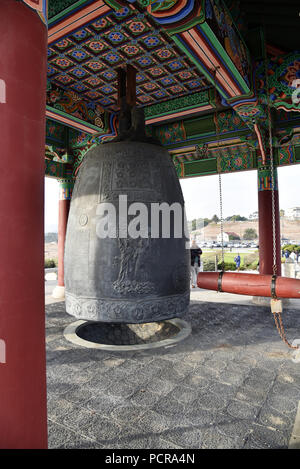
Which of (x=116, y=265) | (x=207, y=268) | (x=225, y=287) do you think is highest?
(x=116, y=265)

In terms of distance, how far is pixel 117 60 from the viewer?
4.43 meters

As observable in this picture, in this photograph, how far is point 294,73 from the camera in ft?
14.6

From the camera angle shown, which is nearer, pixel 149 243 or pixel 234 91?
pixel 149 243

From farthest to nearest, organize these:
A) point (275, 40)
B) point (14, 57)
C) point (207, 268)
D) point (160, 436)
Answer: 1. point (207, 268)
2. point (275, 40)
3. point (160, 436)
4. point (14, 57)

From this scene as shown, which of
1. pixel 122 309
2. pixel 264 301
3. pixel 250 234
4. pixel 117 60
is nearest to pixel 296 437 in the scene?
pixel 122 309

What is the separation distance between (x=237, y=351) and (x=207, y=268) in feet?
42.2

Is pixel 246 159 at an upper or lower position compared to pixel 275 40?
lower

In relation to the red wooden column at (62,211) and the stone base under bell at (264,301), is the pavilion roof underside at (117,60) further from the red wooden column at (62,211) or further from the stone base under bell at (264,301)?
the stone base under bell at (264,301)

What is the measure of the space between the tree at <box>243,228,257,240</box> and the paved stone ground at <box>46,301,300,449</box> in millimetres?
39147

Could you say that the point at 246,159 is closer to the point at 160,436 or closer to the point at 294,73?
the point at 294,73

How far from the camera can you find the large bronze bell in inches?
Result: 90.0

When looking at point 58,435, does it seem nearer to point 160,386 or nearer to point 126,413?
point 126,413
